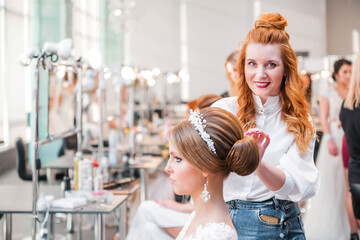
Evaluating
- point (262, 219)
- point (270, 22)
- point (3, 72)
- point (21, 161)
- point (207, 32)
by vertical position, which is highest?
point (207, 32)

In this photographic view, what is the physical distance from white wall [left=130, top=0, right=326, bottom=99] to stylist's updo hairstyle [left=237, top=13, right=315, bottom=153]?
1298cm

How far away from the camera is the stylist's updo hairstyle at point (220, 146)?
140cm

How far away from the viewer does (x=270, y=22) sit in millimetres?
1731

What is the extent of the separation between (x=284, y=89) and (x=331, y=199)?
121 inches

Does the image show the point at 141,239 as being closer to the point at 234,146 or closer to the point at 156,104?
the point at 234,146

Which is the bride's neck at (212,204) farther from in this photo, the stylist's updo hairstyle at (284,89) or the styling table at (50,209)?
the styling table at (50,209)

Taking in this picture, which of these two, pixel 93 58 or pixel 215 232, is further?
pixel 93 58

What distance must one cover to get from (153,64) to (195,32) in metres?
1.52

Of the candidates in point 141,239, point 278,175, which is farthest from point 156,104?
point 278,175

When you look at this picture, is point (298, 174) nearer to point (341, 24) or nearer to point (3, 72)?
point (3, 72)

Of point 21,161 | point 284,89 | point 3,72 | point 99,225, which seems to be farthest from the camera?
point 3,72

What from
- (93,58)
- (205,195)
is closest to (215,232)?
(205,195)

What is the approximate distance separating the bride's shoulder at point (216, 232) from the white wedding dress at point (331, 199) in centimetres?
300

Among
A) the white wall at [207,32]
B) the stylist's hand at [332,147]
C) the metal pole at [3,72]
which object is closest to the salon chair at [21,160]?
the metal pole at [3,72]
